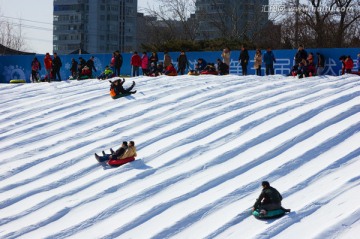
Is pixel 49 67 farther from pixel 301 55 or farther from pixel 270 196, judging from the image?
pixel 270 196

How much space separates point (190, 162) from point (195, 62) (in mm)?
12087

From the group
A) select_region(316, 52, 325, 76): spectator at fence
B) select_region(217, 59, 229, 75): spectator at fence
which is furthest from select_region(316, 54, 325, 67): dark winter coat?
select_region(217, 59, 229, 75): spectator at fence

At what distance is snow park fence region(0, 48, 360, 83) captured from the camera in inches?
805

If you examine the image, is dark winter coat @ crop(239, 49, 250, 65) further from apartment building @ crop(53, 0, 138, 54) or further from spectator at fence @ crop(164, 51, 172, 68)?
apartment building @ crop(53, 0, 138, 54)

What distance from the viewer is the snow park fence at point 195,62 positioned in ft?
67.1

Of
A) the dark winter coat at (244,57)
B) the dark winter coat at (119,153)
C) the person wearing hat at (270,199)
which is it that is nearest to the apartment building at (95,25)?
the dark winter coat at (244,57)

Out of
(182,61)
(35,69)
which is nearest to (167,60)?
(182,61)

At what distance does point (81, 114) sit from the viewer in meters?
17.9

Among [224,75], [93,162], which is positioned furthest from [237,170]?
[224,75]

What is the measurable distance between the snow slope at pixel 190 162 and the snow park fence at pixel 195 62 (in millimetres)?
1673

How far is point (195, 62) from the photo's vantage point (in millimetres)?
24641

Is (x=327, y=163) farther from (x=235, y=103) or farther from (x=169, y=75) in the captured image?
(x=169, y=75)

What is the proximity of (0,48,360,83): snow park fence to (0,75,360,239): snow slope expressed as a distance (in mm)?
1673

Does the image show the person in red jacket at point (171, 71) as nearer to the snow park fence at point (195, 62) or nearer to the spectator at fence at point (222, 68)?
the spectator at fence at point (222, 68)
